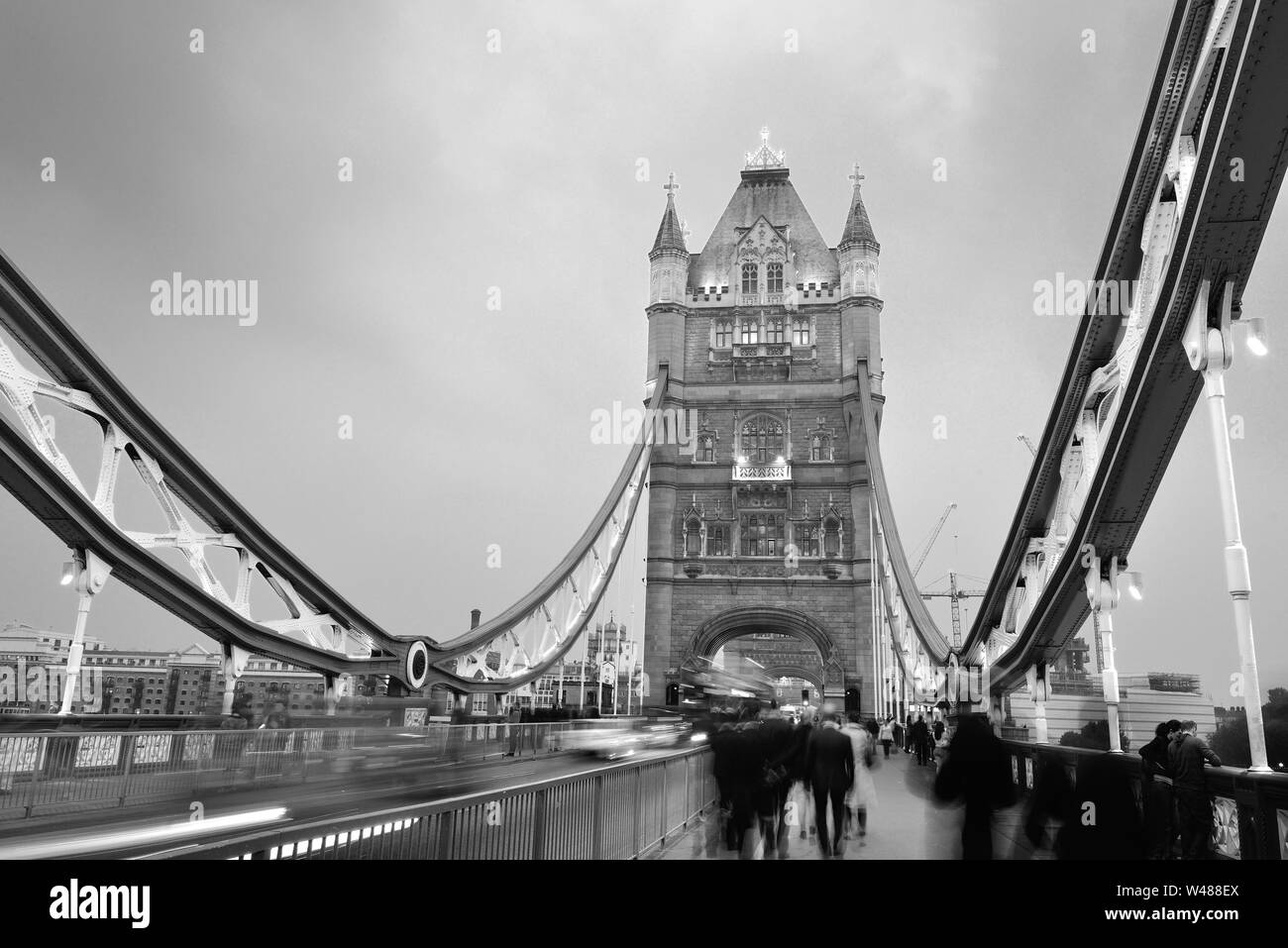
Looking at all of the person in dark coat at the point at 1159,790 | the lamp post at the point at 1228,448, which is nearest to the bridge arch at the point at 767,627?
the person in dark coat at the point at 1159,790

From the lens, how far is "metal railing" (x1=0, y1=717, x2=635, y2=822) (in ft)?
29.5

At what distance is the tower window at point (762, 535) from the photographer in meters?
37.0

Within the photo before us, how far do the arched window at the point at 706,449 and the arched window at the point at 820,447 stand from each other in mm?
4071

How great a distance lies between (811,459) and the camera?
38.1 m

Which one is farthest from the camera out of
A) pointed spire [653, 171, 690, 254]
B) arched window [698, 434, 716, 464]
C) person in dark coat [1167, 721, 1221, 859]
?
pointed spire [653, 171, 690, 254]

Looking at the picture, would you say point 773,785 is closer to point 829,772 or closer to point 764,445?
point 829,772

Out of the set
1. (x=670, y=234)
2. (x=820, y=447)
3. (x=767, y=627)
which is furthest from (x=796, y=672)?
(x=670, y=234)

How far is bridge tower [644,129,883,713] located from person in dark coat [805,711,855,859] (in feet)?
81.0

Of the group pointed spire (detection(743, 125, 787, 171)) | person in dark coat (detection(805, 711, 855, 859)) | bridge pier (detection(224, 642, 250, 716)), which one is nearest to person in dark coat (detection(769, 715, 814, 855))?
person in dark coat (detection(805, 711, 855, 859))

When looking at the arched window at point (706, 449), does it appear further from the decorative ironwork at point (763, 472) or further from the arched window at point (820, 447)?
the arched window at point (820, 447)

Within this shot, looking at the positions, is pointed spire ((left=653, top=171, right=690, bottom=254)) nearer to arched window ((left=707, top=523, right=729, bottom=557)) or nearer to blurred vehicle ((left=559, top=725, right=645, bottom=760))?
arched window ((left=707, top=523, right=729, bottom=557))

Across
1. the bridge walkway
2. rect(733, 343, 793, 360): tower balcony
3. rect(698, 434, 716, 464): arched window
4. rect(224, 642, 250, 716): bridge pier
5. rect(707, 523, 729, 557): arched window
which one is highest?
rect(733, 343, 793, 360): tower balcony
